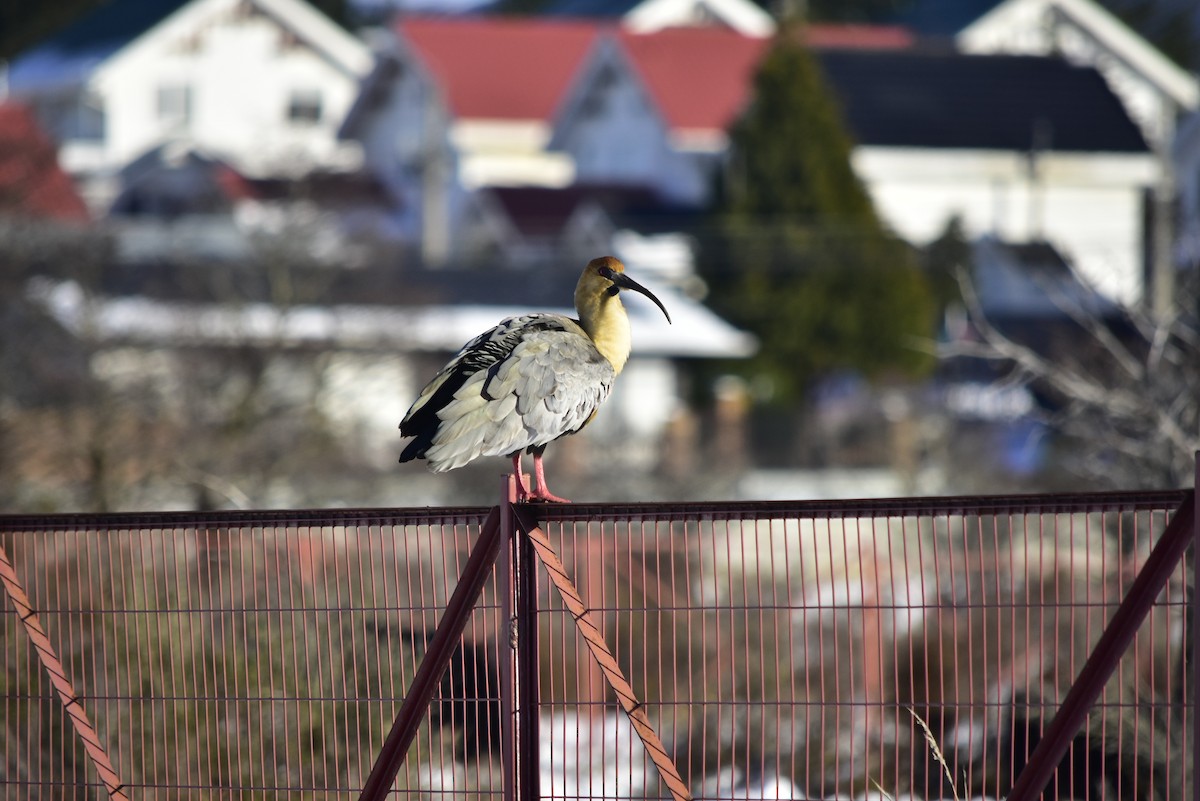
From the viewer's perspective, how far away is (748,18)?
65500 millimetres

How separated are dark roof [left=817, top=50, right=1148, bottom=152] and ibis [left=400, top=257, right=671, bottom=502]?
40.6 m

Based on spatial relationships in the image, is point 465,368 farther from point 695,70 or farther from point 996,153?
point 695,70

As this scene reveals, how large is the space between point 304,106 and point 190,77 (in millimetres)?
3870

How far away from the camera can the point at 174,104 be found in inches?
2613

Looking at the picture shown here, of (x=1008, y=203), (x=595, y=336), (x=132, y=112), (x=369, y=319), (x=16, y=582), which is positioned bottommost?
(x=16, y=582)

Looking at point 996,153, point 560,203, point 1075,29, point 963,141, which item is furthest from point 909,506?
point 1075,29

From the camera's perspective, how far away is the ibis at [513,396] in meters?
7.37

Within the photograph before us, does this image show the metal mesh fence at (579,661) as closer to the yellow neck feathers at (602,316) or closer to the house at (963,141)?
the yellow neck feathers at (602,316)

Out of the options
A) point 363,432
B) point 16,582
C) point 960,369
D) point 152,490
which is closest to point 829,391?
point 960,369

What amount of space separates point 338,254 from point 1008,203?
19334 millimetres

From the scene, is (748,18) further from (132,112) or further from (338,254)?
(338,254)

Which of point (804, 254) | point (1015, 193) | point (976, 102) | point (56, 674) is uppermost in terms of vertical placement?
point (976, 102)

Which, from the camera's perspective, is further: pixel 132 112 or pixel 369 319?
pixel 132 112

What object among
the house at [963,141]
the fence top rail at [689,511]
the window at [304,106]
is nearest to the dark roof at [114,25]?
the window at [304,106]
